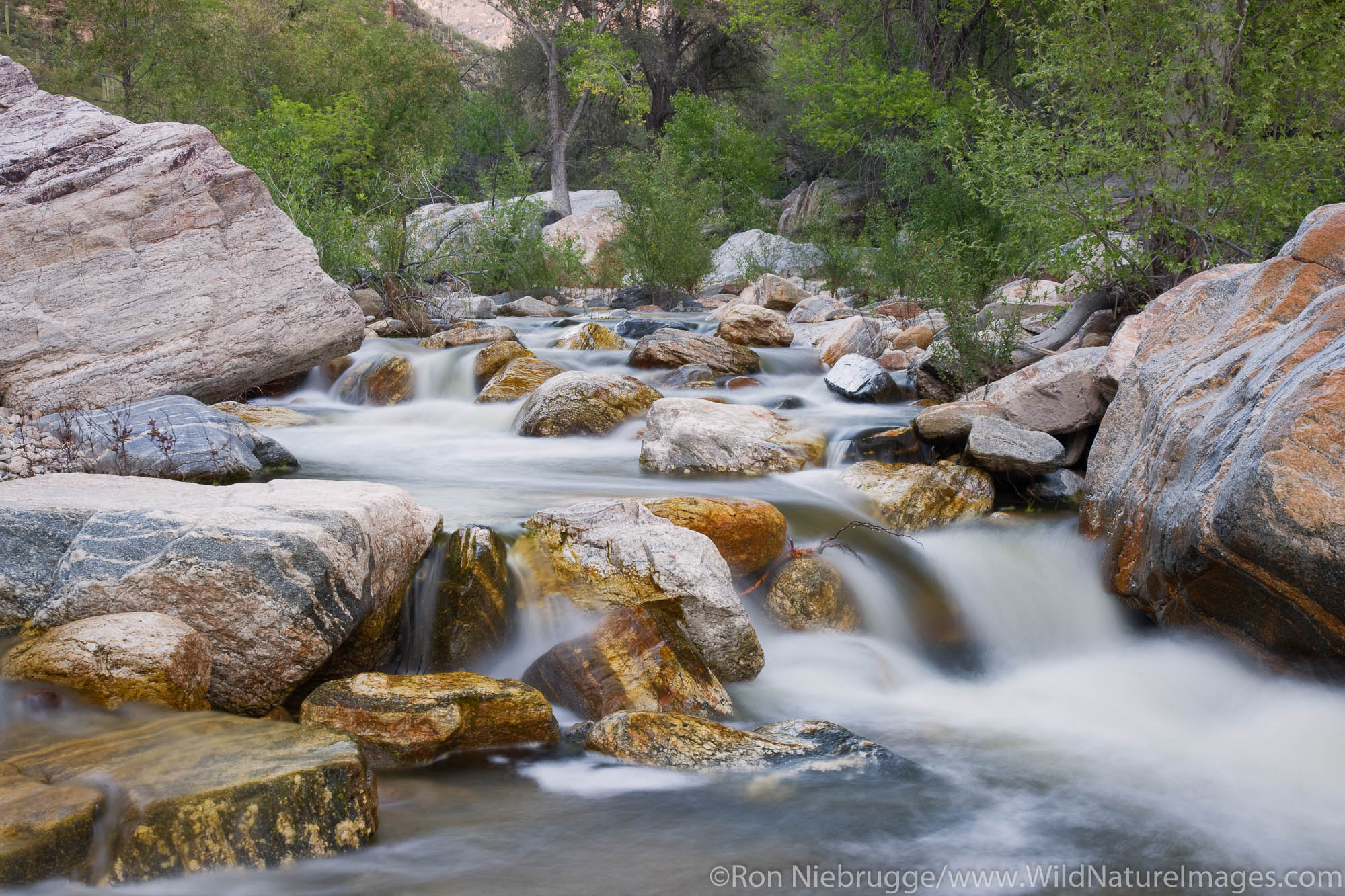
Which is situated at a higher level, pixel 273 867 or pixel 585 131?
pixel 585 131

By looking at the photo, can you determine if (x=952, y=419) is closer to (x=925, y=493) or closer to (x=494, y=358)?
(x=925, y=493)

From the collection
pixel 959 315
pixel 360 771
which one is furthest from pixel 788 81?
pixel 360 771

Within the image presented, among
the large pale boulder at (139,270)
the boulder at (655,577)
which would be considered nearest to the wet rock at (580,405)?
the large pale boulder at (139,270)

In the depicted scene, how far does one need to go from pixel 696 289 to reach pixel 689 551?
1294 centimetres

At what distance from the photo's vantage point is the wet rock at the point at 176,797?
241 cm

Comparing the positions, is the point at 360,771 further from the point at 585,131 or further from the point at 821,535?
the point at 585,131

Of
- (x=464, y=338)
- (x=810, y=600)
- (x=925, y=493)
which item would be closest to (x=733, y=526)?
(x=810, y=600)

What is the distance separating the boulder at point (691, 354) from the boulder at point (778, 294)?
513 cm

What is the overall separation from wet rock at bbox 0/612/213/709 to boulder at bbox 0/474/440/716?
17cm

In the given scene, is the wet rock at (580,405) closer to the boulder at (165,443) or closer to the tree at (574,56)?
the boulder at (165,443)

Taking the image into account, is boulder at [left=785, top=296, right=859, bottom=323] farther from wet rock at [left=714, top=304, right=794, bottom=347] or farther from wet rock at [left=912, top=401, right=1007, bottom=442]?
wet rock at [left=912, top=401, right=1007, bottom=442]

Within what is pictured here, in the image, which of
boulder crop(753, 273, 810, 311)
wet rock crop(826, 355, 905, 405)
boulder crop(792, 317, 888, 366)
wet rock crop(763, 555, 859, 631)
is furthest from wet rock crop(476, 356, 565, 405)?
boulder crop(753, 273, 810, 311)

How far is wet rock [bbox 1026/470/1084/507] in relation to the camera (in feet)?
20.5

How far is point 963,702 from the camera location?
4.26 meters
